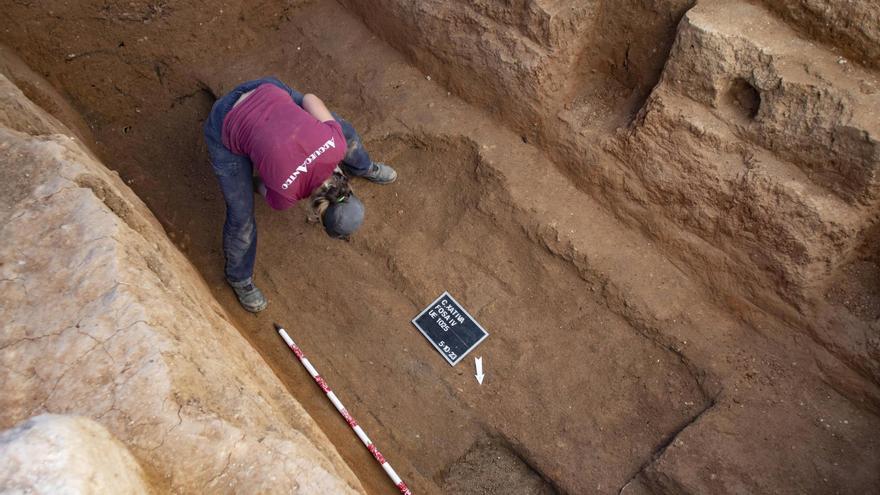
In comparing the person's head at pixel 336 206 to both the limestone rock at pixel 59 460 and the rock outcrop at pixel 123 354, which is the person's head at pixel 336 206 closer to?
the rock outcrop at pixel 123 354

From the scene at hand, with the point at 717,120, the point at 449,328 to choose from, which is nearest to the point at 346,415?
the point at 449,328

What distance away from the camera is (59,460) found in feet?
6.03

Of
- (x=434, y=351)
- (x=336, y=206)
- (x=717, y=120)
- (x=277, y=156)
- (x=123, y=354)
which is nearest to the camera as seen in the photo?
(x=123, y=354)

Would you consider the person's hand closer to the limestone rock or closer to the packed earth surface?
the packed earth surface

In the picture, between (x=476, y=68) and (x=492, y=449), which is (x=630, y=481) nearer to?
(x=492, y=449)

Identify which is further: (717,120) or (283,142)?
(717,120)

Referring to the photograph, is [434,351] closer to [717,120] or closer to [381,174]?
[381,174]

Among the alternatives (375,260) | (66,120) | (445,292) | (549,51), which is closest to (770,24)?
(549,51)

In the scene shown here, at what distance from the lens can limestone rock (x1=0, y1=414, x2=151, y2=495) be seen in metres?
1.78

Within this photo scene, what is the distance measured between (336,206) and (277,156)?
0.38 m

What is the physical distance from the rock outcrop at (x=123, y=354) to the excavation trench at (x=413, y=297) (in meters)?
0.95

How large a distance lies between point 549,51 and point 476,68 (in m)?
0.51

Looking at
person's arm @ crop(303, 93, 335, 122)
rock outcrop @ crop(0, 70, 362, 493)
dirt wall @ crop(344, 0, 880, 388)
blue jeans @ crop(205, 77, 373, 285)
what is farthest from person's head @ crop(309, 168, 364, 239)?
dirt wall @ crop(344, 0, 880, 388)

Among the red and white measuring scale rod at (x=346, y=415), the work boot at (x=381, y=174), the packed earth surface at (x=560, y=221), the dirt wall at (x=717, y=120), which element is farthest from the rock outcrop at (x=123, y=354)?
the dirt wall at (x=717, y=120)
